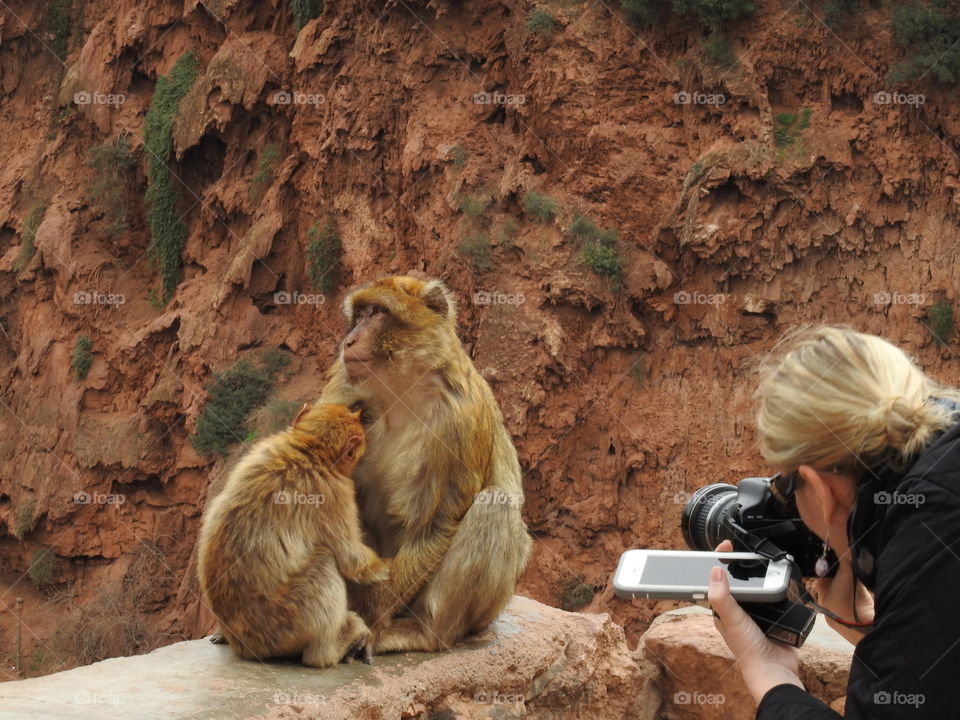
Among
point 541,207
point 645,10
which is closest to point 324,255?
point 541,207

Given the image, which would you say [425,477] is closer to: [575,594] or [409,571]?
[409,571]

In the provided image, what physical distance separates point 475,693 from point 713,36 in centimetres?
1371

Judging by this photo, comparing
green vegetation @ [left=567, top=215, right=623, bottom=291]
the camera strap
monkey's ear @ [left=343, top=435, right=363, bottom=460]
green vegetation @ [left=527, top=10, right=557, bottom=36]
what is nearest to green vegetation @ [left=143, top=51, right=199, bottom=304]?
green vegetation @ [left=527, top=10, right=557, bottom=36]

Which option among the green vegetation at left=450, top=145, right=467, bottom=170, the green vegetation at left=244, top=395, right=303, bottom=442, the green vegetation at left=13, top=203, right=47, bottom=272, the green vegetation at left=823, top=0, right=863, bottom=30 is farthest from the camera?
the green vegetation at left=13, top=203, right=47, bottom=272

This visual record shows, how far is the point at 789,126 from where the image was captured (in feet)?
54.8

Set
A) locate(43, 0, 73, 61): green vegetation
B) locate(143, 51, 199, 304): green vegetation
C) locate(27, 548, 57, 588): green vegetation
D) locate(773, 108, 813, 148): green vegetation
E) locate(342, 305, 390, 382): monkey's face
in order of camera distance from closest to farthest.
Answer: locate(342, 305, 390, 382): monkey's face → locate(773, 108, 813, 148): green vegetation → locate(27, 548, 57, 588): green vegetation → locate(143, 51, 199, 304): green vegetation → locate(43, 0, 73, 61): green vegetation

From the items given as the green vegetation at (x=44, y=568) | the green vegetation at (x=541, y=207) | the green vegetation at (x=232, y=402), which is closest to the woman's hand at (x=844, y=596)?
the green vegetation at (x=541, y=207)

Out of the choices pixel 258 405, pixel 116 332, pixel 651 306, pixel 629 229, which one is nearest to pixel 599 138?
pixel 629 229

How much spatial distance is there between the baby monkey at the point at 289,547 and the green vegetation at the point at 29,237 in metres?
21.2

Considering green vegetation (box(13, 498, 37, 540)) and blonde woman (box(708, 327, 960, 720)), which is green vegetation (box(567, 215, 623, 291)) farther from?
blonde woman (box(708, 327, 960, 720))

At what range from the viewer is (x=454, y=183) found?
18750 millimetres

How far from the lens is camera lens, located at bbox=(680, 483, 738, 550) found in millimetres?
3311

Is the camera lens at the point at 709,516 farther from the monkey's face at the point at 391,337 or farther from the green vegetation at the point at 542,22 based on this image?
the green vegetation at the point at 542,22

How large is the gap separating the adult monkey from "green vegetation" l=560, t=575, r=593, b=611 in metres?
10.5
